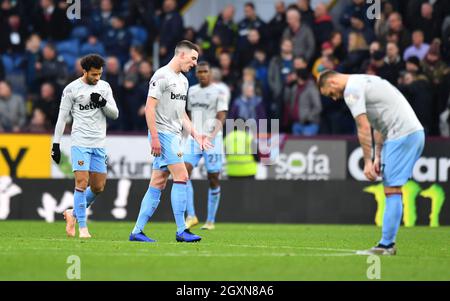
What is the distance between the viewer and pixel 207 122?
18438mm

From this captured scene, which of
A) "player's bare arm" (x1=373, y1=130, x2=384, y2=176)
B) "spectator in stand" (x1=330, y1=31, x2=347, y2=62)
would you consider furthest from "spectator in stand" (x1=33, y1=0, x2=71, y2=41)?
"player's bare arm" (x1=373, y1=130, x2=384, y2=176)

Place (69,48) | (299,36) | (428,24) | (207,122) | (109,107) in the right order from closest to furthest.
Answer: (109,107)
(207,122)
(428,24)
(299,36)
(69,48)

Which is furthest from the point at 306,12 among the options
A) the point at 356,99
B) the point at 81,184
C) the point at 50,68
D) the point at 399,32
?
the point at 356,99

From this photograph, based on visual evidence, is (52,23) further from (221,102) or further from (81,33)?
(221,102)

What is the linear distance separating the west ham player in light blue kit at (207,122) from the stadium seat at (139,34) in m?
6.55

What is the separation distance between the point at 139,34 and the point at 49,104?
3118 millimetres

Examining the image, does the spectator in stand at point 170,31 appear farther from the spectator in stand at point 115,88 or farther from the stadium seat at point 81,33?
the stadium seat at point 81,33

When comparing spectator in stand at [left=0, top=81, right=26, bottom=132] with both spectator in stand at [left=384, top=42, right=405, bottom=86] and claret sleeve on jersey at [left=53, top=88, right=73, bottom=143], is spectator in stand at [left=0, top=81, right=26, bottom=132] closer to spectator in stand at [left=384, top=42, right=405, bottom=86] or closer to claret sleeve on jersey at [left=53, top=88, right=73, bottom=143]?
spectator in stand at [left=384, top=42, right=405, bottom=86]

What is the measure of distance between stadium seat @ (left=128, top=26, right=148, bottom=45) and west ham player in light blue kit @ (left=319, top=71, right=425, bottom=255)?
1372cm

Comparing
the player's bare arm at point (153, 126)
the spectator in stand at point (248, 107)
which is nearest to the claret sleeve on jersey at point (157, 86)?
the player's bare arm at point (153, 126)

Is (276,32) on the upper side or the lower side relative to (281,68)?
upper

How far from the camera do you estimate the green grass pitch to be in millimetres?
9867

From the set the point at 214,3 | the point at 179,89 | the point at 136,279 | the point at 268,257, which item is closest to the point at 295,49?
the point at 214,3
